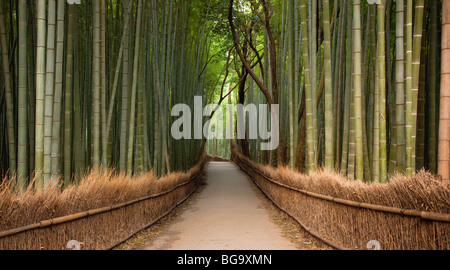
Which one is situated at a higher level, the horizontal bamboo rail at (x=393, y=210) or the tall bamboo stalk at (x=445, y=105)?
Answer: the tall bamboo stalk at (x=445, y=105)

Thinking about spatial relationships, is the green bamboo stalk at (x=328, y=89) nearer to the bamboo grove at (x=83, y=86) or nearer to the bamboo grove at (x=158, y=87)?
the bamboo grove at (x=158, y=87)

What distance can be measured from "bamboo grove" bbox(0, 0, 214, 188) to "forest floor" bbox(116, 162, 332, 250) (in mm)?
865

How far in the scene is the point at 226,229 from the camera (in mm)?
4781

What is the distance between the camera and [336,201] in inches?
146

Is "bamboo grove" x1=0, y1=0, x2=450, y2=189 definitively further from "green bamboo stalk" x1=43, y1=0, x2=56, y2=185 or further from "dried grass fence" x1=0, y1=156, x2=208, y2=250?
"dried grass fence" x1=0, y1=156, x2=208, y2=250

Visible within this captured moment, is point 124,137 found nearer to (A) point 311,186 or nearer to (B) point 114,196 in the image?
(B) point 114,196

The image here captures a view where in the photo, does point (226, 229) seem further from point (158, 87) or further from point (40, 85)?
point (40, 85)

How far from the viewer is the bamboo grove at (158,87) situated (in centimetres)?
327

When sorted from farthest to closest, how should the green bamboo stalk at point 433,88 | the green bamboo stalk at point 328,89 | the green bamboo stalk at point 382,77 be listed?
1. the green bamboo stalk at point 328,89
2. the green bamboo stalk at point 433,88
3. the green bamboo stalk at point 382,77

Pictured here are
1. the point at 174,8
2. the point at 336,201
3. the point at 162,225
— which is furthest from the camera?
the point at 174,8

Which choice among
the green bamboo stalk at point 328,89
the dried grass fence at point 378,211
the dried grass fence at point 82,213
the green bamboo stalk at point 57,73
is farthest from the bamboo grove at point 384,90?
the green bamboo stalk at point 57,73

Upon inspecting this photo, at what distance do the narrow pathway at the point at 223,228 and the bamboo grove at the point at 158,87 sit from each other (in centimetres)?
90
